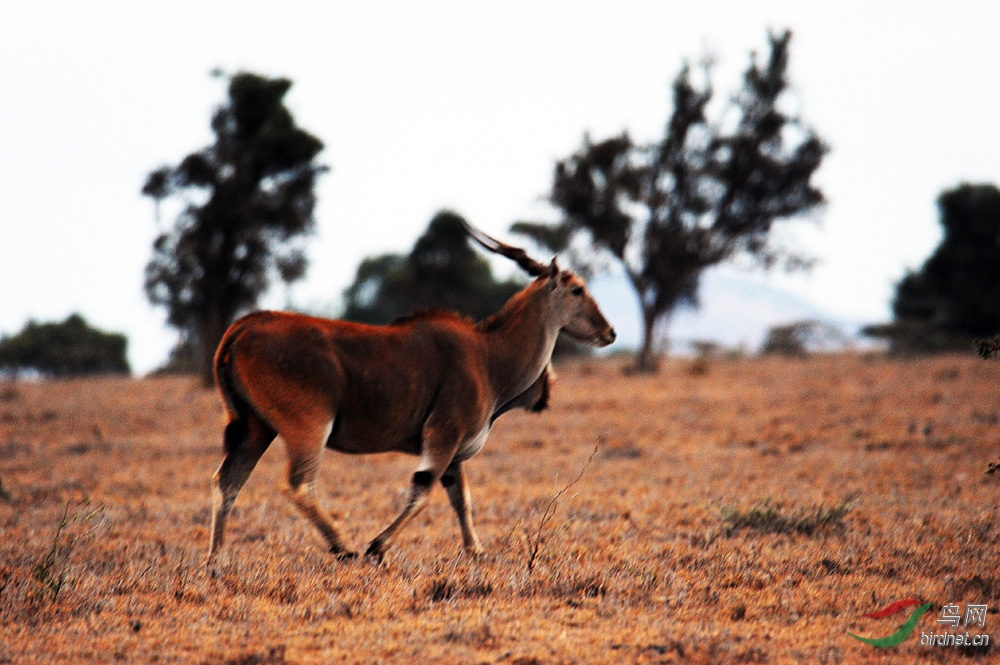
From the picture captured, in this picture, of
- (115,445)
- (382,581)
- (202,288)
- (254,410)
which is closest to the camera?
(382,581)

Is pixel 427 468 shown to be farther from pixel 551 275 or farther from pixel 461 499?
pixel 551 275

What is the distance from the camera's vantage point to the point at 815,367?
109 ft

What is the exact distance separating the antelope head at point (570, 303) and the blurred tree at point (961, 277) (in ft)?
136

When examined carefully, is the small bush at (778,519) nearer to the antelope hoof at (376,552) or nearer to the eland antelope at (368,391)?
the eland antelope at (368,391)

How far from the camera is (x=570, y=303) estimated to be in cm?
770

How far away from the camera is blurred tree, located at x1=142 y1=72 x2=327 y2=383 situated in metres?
31.2

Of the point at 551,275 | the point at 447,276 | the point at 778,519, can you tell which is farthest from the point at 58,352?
the point at 778,519

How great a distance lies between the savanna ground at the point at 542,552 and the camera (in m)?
4.87

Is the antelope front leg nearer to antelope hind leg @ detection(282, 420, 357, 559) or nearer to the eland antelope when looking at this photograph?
the eland antelope

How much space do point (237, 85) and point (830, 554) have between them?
29495 millimetres

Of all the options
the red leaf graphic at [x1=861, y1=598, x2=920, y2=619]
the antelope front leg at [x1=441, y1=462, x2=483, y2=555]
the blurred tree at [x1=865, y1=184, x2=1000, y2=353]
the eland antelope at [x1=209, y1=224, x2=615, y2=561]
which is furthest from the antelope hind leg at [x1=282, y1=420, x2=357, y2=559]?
the blurred tree at [x1=865, y1=184, x2=1000, y2=353]

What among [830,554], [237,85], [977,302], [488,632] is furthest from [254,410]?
[977,302]

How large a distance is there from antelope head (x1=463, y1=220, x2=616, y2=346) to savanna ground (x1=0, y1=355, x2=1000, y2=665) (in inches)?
55.9

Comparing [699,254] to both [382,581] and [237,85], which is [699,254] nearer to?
[237,85]
